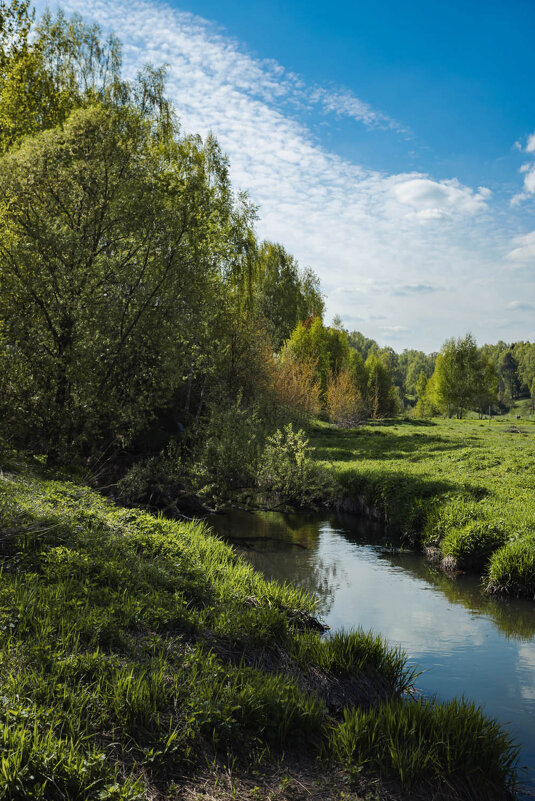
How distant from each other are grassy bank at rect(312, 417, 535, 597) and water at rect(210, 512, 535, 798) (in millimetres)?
655

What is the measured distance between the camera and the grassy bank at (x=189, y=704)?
440cm

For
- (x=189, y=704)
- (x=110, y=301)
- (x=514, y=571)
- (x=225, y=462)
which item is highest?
(x=110, y=301)

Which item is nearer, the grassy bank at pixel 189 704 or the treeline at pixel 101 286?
the grassy bank at pixel 189 704

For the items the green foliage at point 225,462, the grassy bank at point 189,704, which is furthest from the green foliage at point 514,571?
the green foliage at point 225,462

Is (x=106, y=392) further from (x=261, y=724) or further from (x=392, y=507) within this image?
(x=261, y=724)

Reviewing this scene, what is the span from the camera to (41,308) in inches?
606

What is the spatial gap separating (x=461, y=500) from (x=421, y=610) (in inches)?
234

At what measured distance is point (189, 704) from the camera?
5145 millimetres

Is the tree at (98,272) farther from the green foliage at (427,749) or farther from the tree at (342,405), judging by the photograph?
the tree at (342,405)

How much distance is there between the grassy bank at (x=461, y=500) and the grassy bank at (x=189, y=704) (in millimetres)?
6008

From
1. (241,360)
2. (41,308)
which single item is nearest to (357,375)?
(241,360)

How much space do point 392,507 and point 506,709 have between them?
35.8 ft

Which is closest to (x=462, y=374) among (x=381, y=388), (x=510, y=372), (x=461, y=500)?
(x=381, y=388)

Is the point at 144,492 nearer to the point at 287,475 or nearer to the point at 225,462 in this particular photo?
the point at 225,462
